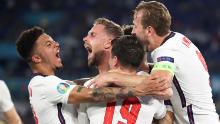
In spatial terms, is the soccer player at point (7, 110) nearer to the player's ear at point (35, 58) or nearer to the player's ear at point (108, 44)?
the player's ear at point (35, 58)

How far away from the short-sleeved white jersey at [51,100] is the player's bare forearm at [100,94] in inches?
4.3

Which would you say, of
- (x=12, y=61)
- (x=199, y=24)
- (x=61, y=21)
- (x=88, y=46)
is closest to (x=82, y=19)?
(x=61, y=21)

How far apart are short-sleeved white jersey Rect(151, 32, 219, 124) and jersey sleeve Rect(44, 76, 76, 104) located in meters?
0.74

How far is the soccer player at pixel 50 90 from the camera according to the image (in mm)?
3959

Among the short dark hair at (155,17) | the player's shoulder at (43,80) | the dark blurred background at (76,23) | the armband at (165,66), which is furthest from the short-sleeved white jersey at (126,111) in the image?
the dark blurred background at (76,23)

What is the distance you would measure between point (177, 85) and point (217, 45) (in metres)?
10.6

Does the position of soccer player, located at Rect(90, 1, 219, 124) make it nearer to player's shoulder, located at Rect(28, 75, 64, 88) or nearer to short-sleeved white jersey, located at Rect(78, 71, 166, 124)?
short-sleeved white jersey, located at Rect(78, 71, 166, 124)

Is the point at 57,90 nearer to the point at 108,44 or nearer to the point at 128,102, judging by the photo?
the point at 128,102

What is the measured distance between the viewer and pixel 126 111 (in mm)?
3885

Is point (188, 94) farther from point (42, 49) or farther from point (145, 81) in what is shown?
point (42, 49)

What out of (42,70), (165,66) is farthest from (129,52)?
(42,70)

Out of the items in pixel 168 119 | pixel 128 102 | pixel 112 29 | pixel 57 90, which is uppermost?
pixel 112 29

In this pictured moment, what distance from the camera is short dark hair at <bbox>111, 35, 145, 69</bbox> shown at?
386 centimetres

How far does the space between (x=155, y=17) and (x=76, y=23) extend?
1111 cm
